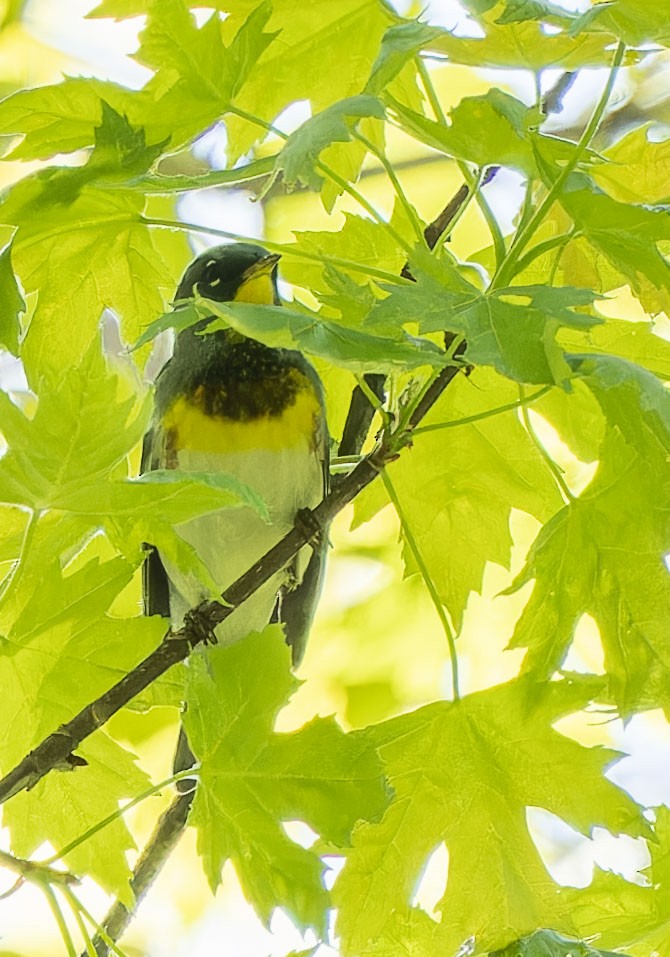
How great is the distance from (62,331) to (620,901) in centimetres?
60

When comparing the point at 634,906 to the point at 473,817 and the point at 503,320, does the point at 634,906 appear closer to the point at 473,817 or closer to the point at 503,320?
the point at 473,817

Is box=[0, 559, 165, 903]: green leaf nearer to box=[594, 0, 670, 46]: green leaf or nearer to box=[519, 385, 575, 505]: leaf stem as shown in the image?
box=[519, 385, 575, 505]: leaf stem

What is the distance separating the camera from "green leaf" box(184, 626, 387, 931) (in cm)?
71

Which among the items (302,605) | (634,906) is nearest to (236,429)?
(302,605)

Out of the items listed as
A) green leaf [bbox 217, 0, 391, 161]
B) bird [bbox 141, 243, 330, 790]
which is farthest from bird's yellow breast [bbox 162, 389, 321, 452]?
green leaf [bbox 217, 0, 391, 161]

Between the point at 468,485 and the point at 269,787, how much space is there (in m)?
0.31

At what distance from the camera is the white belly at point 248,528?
4.01ft

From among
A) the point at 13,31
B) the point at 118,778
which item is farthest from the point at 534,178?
the point at 13,31

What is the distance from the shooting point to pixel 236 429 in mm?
1233

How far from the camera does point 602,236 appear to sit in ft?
2.16

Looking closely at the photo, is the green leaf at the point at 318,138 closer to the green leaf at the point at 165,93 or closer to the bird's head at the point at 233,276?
the green leaf at the point at 165,93

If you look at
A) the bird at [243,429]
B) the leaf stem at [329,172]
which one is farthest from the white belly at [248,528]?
the leaf stem at [329,172]

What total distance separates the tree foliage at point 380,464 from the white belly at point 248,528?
28cm

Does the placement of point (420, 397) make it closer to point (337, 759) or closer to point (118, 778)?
point (337, 759)
